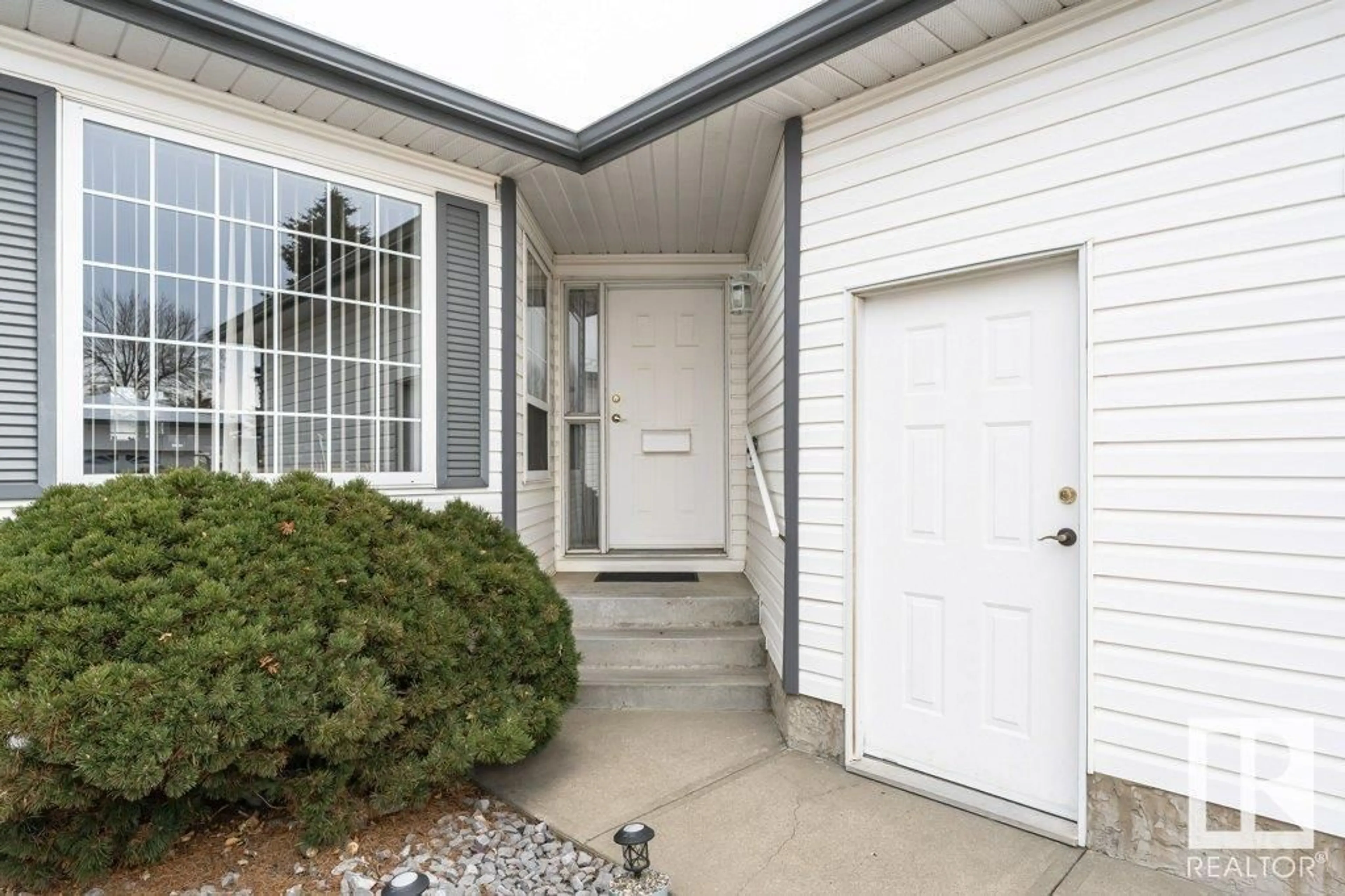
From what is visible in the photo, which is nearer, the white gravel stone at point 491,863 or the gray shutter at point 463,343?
the white gravel stone at point 491,863

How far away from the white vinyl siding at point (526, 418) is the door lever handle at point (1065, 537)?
2.47 meters

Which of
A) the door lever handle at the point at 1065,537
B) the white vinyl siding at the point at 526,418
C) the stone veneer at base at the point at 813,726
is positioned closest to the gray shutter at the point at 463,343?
the white vinyl siding at the point at 526,418

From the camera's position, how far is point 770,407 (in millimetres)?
3562

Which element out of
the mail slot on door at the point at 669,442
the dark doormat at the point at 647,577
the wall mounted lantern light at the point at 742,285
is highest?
the wall mounted lantern light at the point at 742,285

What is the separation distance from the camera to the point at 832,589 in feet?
9.24

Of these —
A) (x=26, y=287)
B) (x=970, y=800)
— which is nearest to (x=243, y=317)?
(x=26, y=287)

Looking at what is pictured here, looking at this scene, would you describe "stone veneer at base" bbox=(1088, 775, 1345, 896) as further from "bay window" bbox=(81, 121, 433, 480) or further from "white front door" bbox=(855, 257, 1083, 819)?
"bay window" bbox=(81, 121, 433, 480)

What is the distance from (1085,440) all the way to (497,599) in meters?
2.15

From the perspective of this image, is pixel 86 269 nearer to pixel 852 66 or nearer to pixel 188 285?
pixel 188 285

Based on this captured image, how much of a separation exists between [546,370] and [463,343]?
1.16 meters

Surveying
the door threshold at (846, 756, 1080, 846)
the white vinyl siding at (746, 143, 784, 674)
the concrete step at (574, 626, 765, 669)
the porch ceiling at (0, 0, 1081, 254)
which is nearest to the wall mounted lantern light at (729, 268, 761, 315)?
the white vinyl siding at (746, 143, 784, 674)

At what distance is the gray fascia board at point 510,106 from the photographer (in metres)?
2.32

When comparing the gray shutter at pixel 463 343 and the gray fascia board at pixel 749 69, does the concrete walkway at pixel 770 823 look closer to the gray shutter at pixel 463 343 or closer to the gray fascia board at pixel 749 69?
the gray shutter at pixel 463 343

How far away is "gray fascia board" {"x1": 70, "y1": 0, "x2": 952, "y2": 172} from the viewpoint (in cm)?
232
